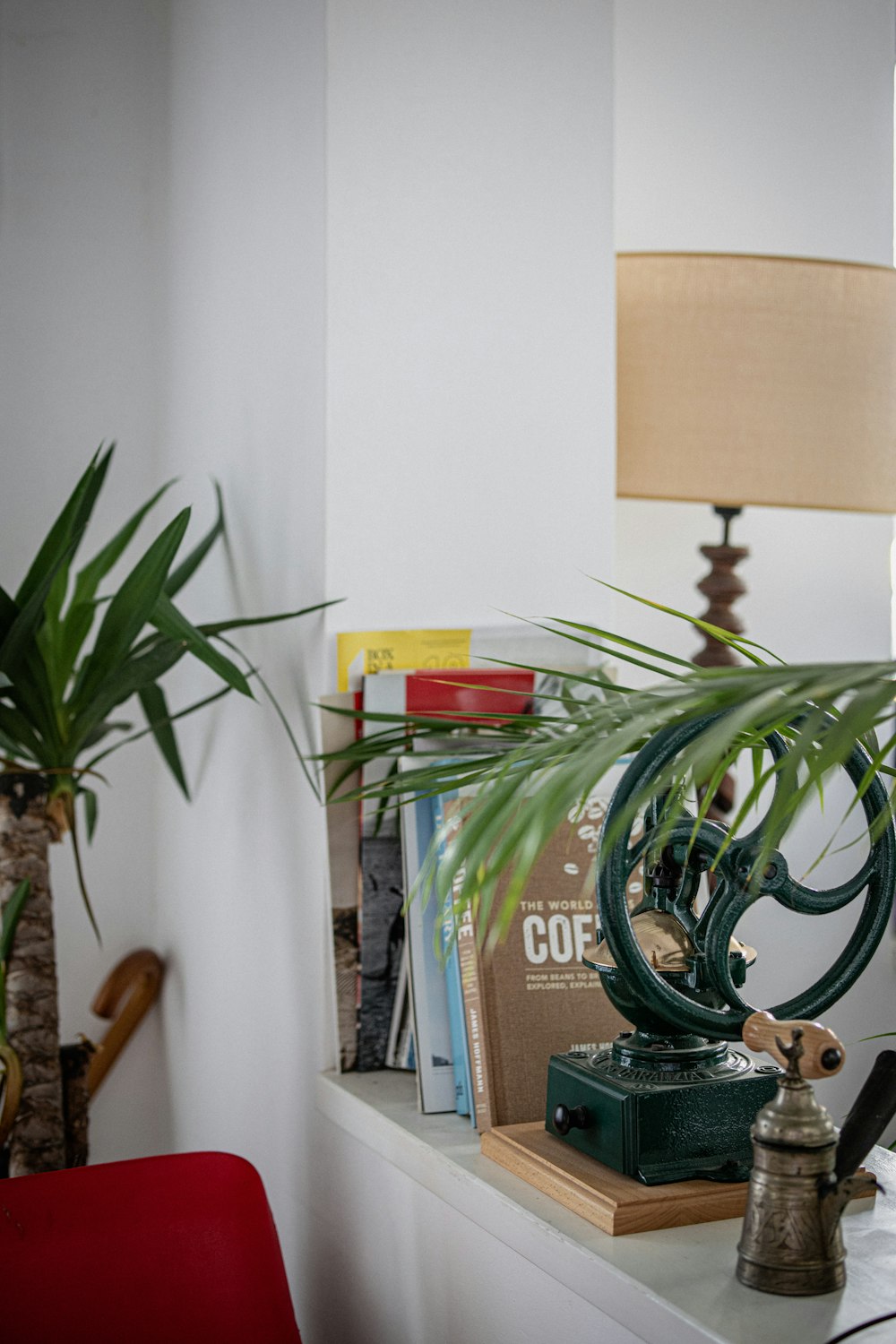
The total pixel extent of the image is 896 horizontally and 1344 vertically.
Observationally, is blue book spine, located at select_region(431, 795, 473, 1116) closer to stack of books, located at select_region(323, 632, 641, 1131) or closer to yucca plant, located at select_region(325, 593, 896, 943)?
stack of books, located at select_region(323, 632, 641, 1131)

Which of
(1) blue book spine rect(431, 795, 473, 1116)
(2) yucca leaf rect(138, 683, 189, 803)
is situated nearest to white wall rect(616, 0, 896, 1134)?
(2) yucca leaf rect(138, 683, 189, 803)

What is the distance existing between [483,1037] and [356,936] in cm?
24

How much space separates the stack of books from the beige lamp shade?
1.10ft

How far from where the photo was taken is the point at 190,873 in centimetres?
183

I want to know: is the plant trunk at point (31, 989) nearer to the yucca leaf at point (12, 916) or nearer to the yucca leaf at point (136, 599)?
the yucca leaf at point (12, 916)

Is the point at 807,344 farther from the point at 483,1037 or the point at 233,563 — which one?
the point at 483,1037

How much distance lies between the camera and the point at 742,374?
1510 millimetres

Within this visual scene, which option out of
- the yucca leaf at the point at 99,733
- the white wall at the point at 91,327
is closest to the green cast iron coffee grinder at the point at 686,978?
the yucca leaf at the point at 99,733

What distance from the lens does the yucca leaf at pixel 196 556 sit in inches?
61.2

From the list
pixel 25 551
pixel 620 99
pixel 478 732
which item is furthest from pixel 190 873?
pixel 620 99

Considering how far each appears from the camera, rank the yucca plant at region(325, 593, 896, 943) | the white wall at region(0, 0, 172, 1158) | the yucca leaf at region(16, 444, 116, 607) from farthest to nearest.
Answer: the white wall at region(0, 0, 172, 1158), the yucca leaf at region(16, 444, 116, 607), the yucca plant at region(325, 593, 896, 943)

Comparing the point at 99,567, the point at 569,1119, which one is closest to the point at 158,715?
the point at 99,567

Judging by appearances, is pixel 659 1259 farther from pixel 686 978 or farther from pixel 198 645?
pixel 198 645

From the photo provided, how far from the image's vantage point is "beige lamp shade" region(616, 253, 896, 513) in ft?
4.95
